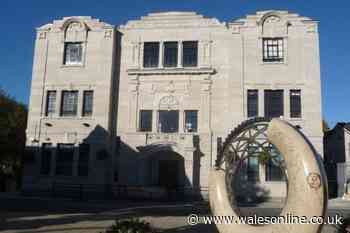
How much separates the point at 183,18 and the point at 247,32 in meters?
5.40

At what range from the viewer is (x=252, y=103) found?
3027 cm

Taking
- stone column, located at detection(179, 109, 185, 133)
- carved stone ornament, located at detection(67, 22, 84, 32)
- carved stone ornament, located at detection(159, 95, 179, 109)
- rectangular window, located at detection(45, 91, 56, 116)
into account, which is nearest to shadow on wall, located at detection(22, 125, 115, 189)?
rectangular window, located at detection(45, 91, 56, 116)

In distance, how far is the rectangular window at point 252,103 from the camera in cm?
3003

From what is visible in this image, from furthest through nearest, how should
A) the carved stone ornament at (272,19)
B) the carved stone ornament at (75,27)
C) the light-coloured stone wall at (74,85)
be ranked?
the carved stone ornament at (75,27)
the light-coloured stone wall at (74,85)
the carved stone ornament at (272,19)

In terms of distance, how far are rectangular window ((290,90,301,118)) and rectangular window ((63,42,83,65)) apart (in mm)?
17257

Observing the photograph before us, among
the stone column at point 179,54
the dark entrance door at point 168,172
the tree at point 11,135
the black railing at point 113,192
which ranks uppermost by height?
the stone column at point 179,54

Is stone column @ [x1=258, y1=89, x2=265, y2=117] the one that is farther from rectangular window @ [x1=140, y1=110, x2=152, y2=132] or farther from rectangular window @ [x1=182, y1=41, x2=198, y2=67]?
rectangular window @ [x1=140, y1=110, x2=152, y2=132]

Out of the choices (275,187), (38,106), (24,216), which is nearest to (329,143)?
(275,187)

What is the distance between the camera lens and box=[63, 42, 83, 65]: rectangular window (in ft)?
108

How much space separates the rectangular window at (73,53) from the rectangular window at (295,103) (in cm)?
1726

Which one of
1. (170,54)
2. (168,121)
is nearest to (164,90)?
(168,121)

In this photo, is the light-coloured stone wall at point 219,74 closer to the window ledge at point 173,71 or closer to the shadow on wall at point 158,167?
the window ledge at point 173,71

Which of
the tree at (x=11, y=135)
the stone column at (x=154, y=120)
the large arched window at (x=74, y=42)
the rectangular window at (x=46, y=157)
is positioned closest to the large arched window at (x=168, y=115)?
the stone column at (x=154, y=120)

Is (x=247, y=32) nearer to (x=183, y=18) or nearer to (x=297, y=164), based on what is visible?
(x=183, y=18)
